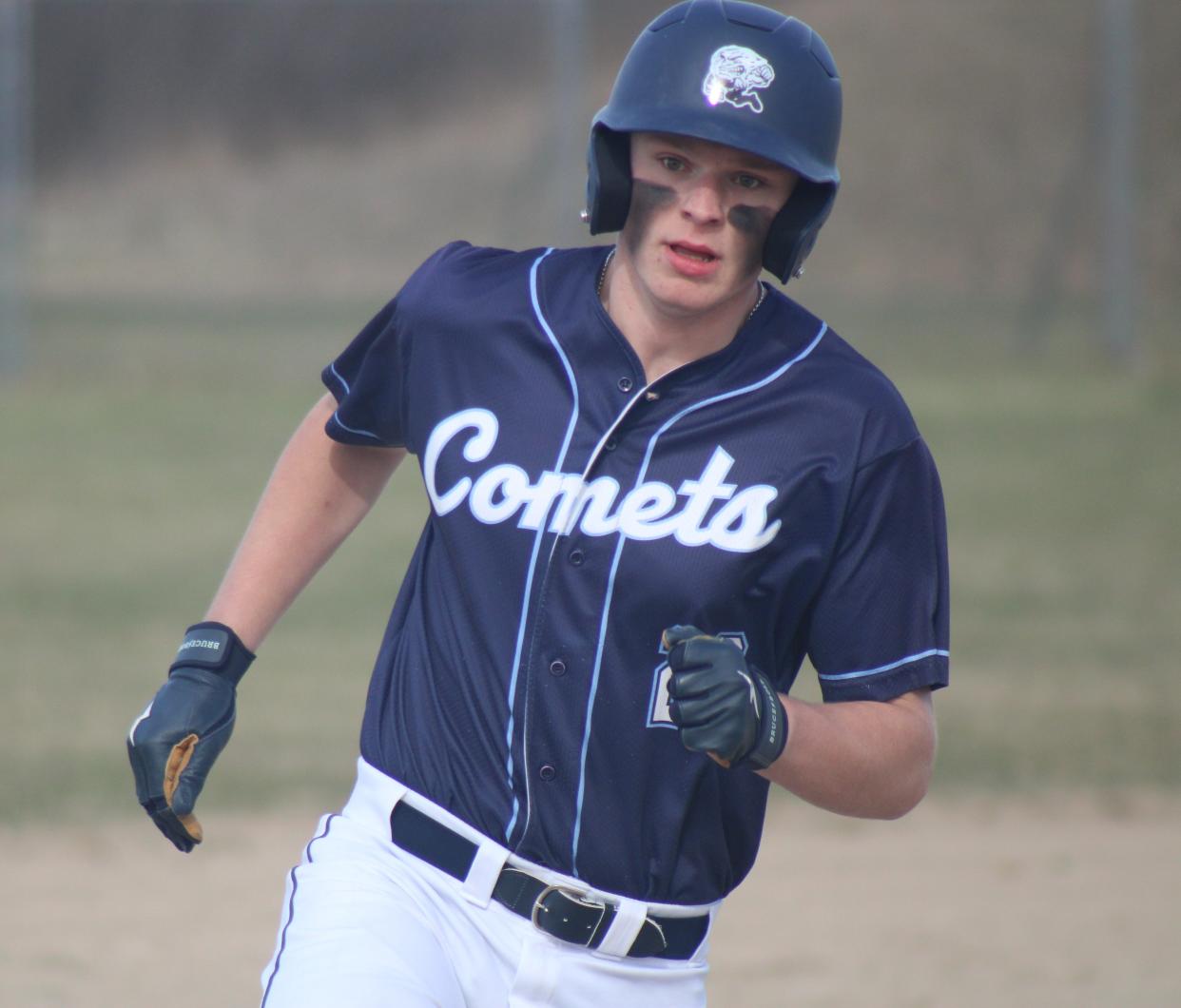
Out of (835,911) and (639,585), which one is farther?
(835,911)

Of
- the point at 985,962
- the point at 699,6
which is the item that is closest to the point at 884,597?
the point at 699,6

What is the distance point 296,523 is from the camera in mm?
2484

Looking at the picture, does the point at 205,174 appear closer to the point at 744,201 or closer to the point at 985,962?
the point at 985,962

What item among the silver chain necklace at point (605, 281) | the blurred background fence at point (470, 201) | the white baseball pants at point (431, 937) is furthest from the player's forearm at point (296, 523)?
the blurred background fence at point (470, 201)

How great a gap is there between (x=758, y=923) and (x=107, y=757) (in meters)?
2.49

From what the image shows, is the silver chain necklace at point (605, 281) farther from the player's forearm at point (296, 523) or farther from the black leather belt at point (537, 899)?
the black leather belt at point (537, 899)

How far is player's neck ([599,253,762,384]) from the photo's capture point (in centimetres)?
224

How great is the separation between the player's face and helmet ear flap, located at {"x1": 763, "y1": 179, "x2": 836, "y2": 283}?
0.06ft

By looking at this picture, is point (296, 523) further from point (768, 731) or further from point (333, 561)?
point (333, 561)

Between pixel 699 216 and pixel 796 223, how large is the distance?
0.56ft

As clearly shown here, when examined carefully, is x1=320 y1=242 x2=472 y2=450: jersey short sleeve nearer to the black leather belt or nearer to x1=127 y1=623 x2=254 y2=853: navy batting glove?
x1=127 y1=623 x2=254 y2=853: navy batting glove

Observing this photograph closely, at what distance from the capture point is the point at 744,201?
7.14 feet

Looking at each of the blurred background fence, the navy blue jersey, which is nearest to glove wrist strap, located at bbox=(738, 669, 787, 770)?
the navy blue jersey

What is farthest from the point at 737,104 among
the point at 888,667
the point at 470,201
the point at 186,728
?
the point at 470,201
